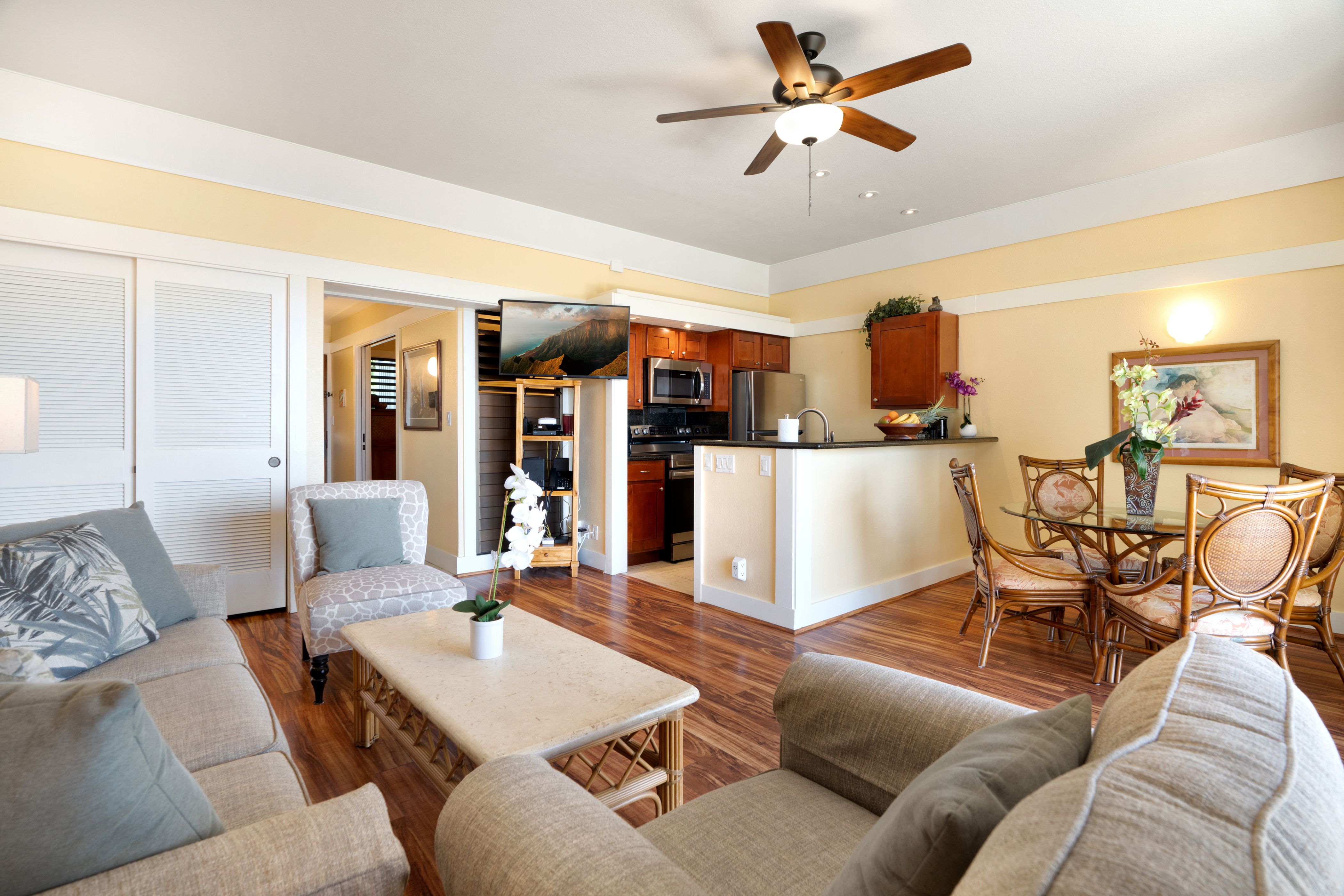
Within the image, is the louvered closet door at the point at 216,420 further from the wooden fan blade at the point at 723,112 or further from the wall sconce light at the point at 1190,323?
the wall sconce light at the point at 1190,323

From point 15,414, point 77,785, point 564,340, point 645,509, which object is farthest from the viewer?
point 645,509

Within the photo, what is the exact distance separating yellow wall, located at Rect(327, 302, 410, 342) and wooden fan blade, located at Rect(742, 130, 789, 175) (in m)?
3.35

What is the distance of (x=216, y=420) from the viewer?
11.7 feet

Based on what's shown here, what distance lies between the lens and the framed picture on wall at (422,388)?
5117mm

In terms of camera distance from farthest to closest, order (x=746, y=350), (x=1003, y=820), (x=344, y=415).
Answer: (x=344, y=415)
(x=746, y=350)
(x=1003, y=820)

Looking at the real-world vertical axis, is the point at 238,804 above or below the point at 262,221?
below

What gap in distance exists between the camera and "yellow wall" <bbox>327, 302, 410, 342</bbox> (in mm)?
5941

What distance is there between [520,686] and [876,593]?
2.97m

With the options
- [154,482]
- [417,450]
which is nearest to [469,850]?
[154,482]

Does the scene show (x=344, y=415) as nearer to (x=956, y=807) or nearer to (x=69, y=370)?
(x=69, y=370)

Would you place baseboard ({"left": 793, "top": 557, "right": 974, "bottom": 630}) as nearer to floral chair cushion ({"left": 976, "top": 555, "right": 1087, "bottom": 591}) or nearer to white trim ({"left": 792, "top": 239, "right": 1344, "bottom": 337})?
floral chair cushion ({"left": 976, "top": 555, "right": 1087, "bottom": 591})

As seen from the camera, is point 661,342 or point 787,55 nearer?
point 787,55

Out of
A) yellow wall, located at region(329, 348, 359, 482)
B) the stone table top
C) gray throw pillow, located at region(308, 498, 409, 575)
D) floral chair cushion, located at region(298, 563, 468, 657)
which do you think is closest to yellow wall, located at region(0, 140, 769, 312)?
gray throw pillow, located at region(308, 498, 409, 575)

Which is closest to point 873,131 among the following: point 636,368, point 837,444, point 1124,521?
point 837,444
